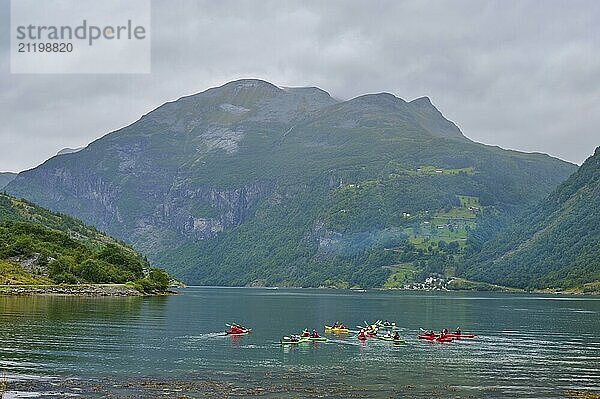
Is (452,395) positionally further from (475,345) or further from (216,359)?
(475,345)

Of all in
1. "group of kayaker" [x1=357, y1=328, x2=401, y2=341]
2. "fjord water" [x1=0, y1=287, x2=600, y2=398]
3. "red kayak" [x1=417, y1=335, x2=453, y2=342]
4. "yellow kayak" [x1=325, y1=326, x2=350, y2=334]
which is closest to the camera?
"fjord water" [x1=0, y1=287, x2=600, y2=398]

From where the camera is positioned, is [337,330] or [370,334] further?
[337,330]

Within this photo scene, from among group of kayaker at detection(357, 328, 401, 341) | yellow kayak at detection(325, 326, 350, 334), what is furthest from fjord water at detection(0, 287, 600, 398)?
yellow kayak at detection(325, 326, 350, 334)

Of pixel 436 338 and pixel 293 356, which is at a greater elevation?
pixel 293 356

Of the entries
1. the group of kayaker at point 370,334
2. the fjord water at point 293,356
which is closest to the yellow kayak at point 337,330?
the group of kayaker at point 370,334

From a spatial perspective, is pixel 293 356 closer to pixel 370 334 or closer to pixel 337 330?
pixel 370 334

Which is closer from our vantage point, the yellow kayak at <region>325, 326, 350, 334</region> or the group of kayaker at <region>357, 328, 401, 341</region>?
the group of kayaker at <region>357, 328, 401, 341</region>

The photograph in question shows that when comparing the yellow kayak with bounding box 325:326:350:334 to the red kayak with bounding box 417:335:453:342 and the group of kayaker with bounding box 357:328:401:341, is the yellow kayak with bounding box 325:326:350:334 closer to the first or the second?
the group of kayaker with bounding box 357:328:401:341

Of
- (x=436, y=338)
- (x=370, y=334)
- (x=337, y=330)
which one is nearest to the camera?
(x=436, y=338)

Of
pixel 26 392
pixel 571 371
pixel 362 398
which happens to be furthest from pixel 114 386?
pixel 571 371

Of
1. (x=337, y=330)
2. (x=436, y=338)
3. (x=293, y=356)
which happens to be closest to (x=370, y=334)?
(x=337, y=330)

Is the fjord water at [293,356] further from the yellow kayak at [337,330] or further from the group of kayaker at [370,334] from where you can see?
the yellow kayak at [337,330]

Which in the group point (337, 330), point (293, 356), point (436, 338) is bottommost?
point (436, 338)

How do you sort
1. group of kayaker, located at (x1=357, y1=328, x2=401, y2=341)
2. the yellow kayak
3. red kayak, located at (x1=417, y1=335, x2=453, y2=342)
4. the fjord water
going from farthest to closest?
the yellow kayak < group of kayaker, located at (x1=357, y1=328, x2=401, y2=341) < red kayak, located at (x1=417, y1=335, x2=453, y2=342) < the fjord water
